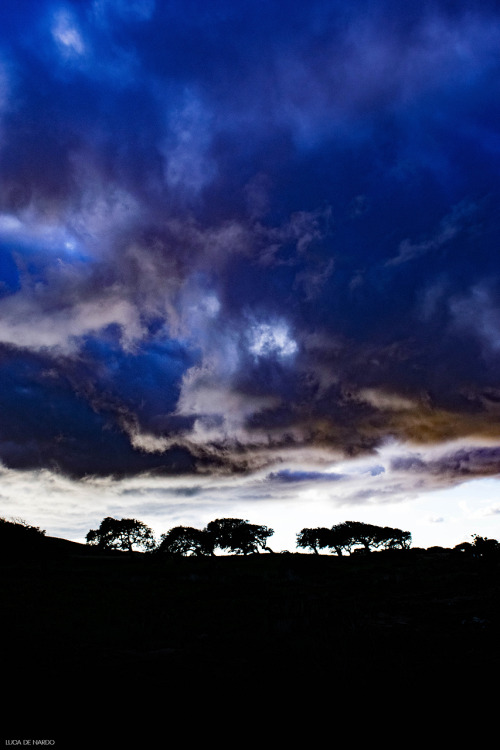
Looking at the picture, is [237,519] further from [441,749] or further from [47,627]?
[441,749]

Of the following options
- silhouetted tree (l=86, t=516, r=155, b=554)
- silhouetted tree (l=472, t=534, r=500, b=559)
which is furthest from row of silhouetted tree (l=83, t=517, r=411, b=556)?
silhouetted tree (l=472, t=534, r=500, b=559)

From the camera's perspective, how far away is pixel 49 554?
6044cm

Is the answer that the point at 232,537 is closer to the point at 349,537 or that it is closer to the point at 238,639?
the point at 349,537

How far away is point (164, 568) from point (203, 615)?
125 ft

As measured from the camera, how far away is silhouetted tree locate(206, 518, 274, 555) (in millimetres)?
110500

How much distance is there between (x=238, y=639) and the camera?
16.6 meters

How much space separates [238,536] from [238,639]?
326ft

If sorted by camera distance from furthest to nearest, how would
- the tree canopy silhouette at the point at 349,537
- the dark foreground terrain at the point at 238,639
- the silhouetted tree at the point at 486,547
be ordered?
the tree canopy silhouette at the point at 349,537
the silhouetted tree at the point at 486,547
the dark foreground terrain at the point at 238,639

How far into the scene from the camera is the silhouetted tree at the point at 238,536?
110m

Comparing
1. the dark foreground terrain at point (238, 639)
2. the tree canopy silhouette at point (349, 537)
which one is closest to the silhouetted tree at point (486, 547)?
the dark foreground terrain at point (238, 639)

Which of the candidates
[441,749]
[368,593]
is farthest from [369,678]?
[368,593]

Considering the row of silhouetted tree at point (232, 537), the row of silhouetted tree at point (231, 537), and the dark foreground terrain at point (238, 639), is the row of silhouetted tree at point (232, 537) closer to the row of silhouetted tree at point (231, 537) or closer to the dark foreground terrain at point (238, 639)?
the row of silhouetted tree at point (231, 537)

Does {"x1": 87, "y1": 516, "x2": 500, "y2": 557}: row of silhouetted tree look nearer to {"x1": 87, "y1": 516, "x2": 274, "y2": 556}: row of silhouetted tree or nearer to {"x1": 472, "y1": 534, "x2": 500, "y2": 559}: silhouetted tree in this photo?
{"x1": 87, "y1": 516, "x2": 274, "y2": 556}: row of silhouetted tree

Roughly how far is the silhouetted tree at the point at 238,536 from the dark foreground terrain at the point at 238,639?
80377 millimetres
